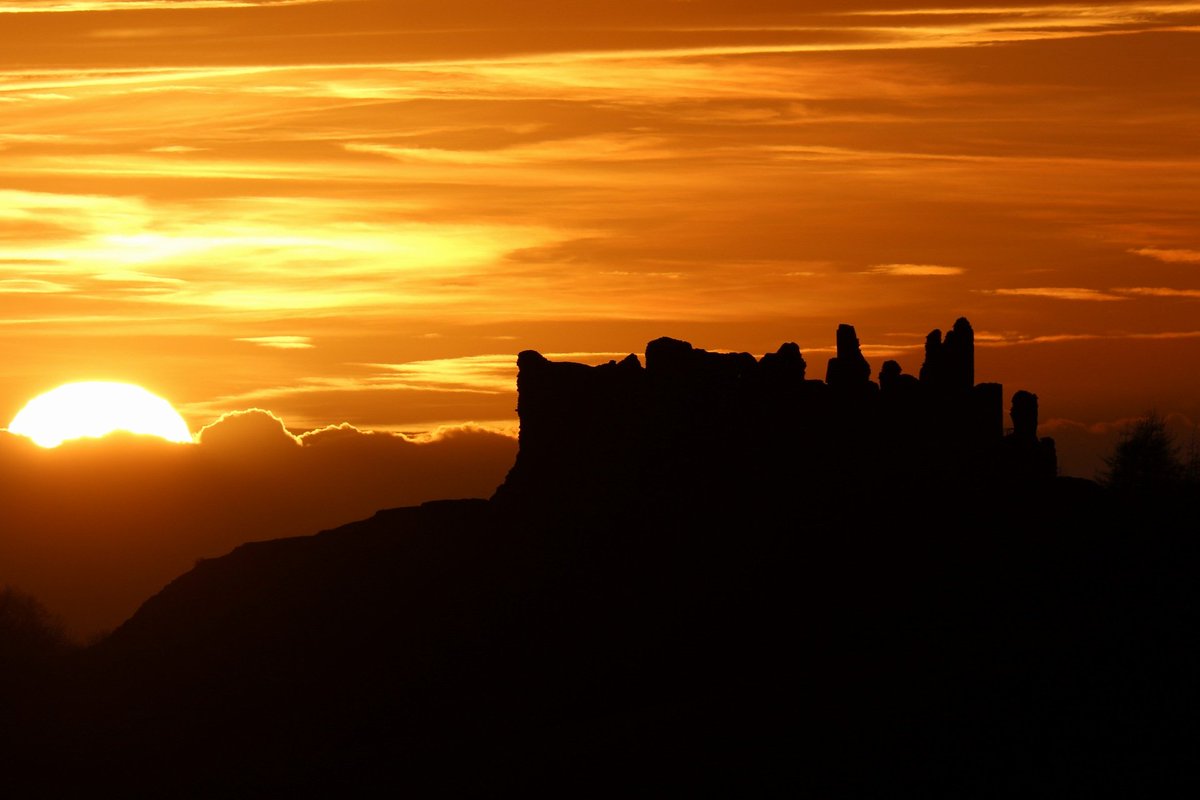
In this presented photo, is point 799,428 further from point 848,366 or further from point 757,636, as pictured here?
point 757,636

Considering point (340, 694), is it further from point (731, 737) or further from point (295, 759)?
point (731, 737)

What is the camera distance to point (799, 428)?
618 feet

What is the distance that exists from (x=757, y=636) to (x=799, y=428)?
786 inches

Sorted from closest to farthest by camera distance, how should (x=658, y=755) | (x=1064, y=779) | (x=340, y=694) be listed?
(x=1064, y=779) → (x=658, y=755) → (x=340, y=694)

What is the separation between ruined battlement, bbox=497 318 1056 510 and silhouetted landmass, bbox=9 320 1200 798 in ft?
0.73

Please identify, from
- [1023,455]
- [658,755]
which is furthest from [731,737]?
[1023,455]

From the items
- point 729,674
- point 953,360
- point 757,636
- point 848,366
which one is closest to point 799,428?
point 848,366

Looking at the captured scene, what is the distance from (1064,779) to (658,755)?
2857cm

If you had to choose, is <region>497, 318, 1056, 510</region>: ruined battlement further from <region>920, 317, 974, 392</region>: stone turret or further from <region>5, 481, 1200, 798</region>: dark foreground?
<region>5, 481, 1200, 798</region>: dark foreground

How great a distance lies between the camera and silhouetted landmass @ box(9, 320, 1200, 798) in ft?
497

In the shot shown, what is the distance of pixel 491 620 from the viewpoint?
19112cm

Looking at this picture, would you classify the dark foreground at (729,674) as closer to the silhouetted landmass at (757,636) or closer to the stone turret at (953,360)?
the silhouetted landmass at (757,636)

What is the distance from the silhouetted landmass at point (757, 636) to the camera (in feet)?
497

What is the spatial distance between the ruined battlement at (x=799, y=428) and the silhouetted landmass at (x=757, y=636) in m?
0.22
